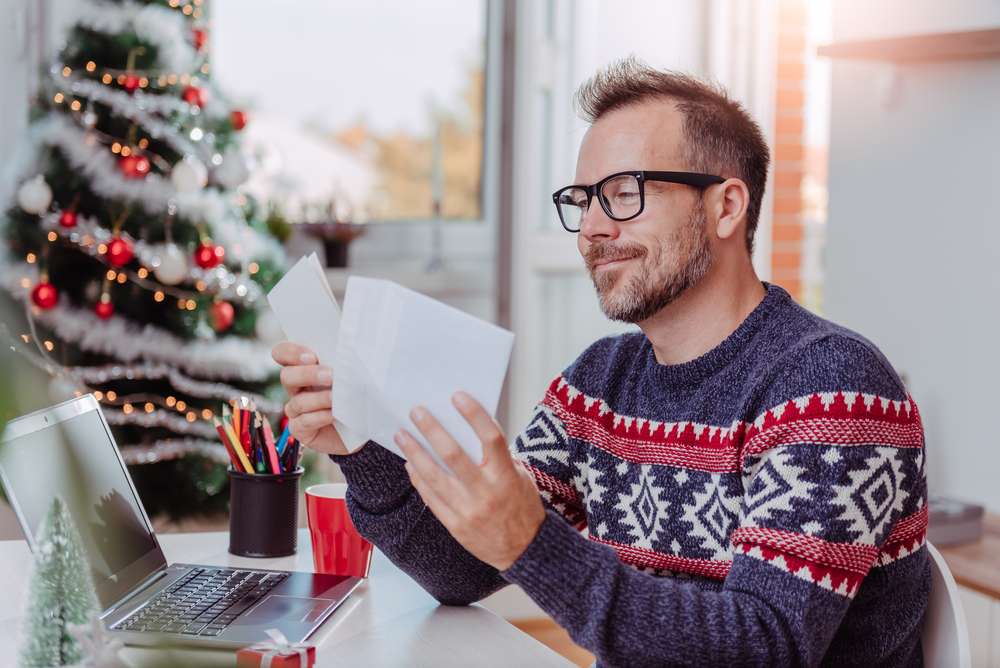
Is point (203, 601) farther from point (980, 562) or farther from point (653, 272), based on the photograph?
point (980, 562)

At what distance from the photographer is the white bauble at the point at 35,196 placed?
271 centimetres

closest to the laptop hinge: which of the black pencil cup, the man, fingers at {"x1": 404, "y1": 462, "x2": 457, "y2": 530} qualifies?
the black pencil cup

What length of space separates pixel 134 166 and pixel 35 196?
0.24 m

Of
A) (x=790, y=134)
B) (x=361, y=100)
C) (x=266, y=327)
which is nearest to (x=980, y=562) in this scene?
(x=266, y=327)

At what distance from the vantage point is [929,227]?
8.36 feet

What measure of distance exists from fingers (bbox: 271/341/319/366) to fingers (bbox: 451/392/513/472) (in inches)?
11.1

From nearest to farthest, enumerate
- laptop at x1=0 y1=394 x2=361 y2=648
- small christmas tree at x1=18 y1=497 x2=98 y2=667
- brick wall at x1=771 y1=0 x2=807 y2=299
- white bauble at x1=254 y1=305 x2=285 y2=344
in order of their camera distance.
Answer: small christmas tree at x1=18 y1=497 x2=98 y2=667 → laptop at x1=0 y1=394 x2=361 y2=648 → white bauble at x1=254 y1=305 x2=285 y2=344 → brick wall at x1=771 y1=0 x2=807 y2=299

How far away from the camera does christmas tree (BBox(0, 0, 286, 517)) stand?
2.76 meters

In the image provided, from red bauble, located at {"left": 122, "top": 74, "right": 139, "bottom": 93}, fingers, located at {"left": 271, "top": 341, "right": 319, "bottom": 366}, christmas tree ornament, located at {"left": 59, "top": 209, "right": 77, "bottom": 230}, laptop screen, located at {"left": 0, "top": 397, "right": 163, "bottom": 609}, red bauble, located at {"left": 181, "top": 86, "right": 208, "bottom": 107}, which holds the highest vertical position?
red bauble, located at {"left": 122, "top": 74, "right": 139, "bottom": 93}

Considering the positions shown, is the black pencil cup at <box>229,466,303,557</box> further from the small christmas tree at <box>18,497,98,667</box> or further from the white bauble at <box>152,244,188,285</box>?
the white bauble at <box>152,244,188,285</box>

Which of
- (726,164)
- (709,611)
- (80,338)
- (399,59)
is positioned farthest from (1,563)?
(399,59)

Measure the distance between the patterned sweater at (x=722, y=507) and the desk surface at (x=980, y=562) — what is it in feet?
3.14

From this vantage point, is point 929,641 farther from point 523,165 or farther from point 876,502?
point 523,165

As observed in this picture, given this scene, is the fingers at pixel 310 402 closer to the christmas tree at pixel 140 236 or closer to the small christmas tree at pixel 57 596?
the small christmas tree at pixel 57 596
